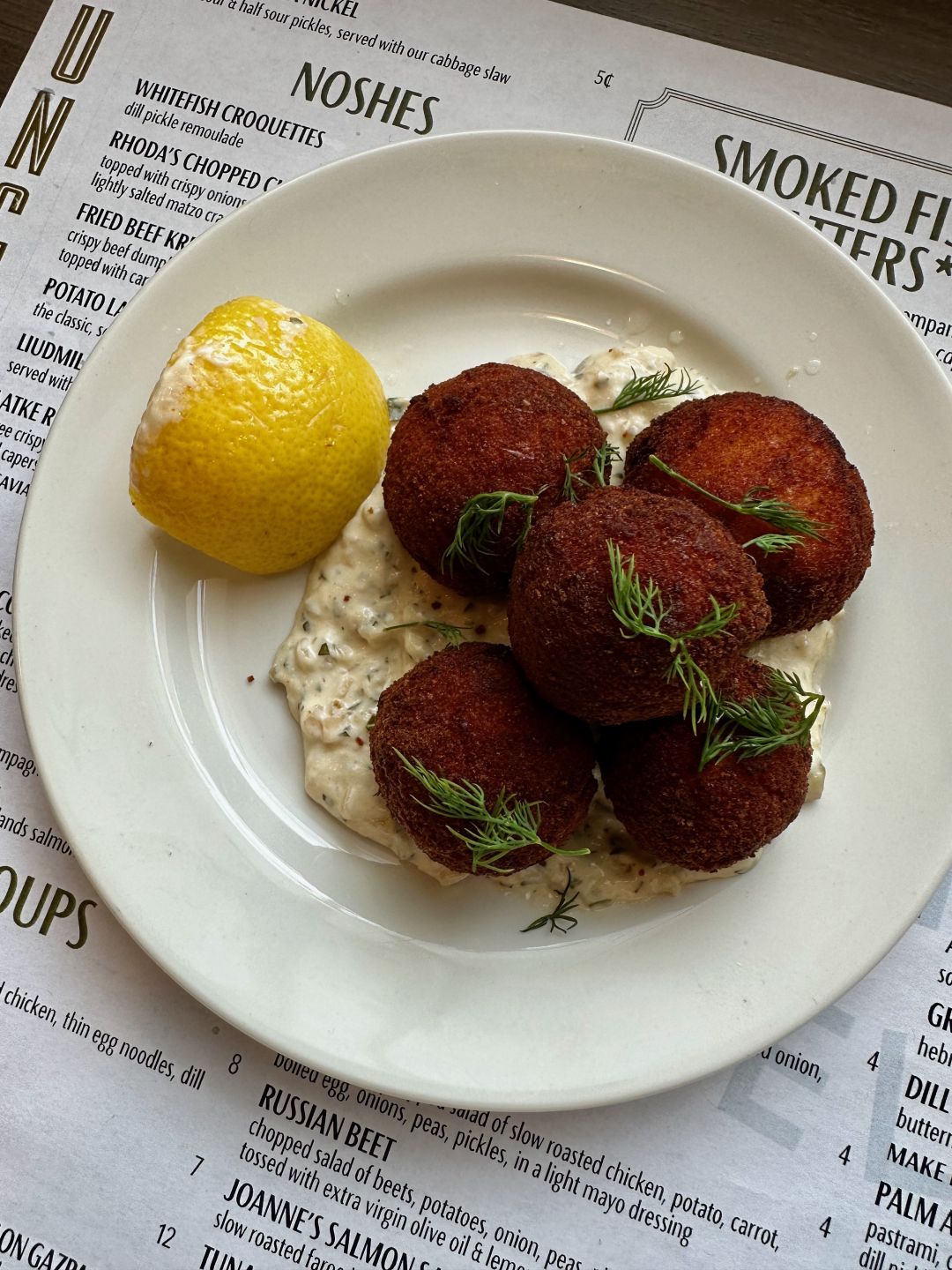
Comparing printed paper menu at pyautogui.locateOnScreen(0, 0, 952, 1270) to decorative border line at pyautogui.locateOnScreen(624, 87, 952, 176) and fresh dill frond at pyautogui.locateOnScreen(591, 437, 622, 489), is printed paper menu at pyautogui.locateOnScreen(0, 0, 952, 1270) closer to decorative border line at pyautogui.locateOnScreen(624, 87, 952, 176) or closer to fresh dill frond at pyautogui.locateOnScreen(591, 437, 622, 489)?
decorative border line at pyautogui.locateOnScreen(624, 87, 952, 176)

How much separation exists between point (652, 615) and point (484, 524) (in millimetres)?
294

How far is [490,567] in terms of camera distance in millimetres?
1327

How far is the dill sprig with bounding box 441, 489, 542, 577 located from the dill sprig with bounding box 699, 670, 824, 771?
0.33 m

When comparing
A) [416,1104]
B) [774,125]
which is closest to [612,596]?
[416,1104]

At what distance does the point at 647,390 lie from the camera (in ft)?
4.71

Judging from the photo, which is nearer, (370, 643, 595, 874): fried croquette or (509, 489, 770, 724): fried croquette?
(509, 489, 770, 724): fried croquette

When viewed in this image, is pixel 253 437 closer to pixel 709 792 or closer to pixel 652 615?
pixel 652 615

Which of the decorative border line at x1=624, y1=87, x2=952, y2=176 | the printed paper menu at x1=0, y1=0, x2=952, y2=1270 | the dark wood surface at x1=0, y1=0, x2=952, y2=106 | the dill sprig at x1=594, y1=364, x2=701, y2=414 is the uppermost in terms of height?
the dark wood surface at x1=0, y1=0, x2=952, y2=106

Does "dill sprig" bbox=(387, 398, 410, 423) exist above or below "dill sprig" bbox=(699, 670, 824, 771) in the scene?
above

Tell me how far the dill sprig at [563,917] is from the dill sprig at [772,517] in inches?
20.2

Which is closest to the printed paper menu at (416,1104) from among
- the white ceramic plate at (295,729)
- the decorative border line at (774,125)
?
the decorative border line at (774,125)

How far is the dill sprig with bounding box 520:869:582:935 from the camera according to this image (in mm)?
1388

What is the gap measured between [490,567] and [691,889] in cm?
52

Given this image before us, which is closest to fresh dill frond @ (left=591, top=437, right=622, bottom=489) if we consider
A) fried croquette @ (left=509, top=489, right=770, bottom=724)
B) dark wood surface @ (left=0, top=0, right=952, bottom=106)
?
fried croquette @ (left=509, top=489, right=770, bottom=724)
